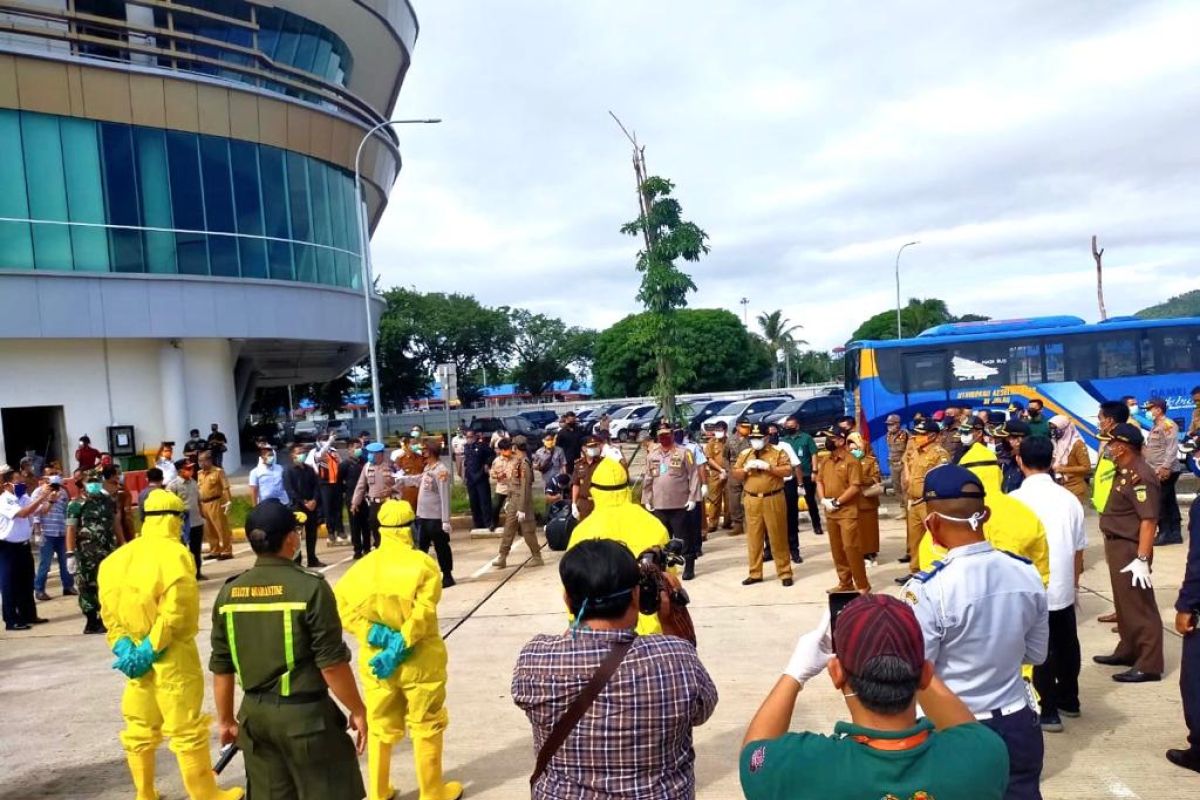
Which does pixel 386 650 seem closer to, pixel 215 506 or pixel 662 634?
pixel 662 634

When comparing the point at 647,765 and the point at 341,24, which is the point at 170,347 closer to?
the point at 341,24

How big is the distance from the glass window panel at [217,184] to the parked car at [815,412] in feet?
56.8

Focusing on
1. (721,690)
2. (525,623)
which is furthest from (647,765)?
(525,623)

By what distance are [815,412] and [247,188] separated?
62.1 feet

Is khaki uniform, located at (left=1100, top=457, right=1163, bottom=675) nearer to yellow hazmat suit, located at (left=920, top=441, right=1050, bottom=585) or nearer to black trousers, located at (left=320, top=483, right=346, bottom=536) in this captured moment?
yellow hazmat suit, located at (left=920, top=441, right=1050, bottom=585)

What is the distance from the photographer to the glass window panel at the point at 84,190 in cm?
2088

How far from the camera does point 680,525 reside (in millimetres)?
9883

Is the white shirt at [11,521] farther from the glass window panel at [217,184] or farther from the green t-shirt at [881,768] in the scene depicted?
the glass window panel at [217,184]

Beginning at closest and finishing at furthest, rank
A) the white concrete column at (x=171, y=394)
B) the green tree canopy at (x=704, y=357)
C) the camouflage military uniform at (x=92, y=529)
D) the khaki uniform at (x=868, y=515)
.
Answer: the camouflage military uniform at (x=92, y=529)
the khaki uniform at (x=868, y=515)
the white concrete column at (x=171, y=394)
the green tree canopy at (x=704, y=357)

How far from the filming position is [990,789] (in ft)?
6.39

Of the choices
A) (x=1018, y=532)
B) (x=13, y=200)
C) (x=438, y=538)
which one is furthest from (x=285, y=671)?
(x=13, y=200)

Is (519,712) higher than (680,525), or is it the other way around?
(680,525)

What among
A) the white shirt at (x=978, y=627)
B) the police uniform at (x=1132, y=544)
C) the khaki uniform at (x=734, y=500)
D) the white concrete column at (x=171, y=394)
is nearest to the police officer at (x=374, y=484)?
the khaki uniform at (x=734, y=500)

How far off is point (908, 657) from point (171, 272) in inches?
936
